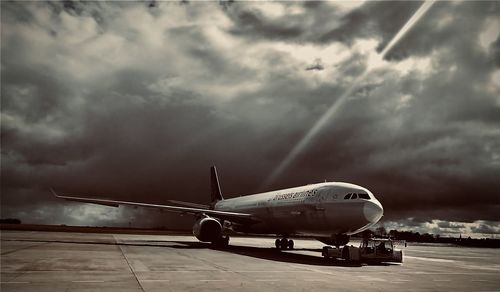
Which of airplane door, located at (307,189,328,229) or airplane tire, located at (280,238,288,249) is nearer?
airplane door, located at (307,189,328,229)

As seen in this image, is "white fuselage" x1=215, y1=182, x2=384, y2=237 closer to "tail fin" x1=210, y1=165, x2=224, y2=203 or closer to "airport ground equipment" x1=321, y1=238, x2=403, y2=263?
Answer: "airport ground equipment" x1=321, y1=238, x2=403, y2=263

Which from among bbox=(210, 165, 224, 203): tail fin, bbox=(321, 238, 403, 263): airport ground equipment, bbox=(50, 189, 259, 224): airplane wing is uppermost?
bbox=(210, 165, 224, 203): tail fin

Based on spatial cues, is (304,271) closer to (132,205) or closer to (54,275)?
(54,275)

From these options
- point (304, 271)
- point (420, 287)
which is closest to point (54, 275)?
point (304, 271)

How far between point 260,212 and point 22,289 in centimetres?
2368

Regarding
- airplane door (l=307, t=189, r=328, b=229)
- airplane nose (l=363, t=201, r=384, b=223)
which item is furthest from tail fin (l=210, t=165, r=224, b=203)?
airplane nose (l=363, t=201, r=384, b=223)

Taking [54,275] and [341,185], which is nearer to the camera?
[54,275]

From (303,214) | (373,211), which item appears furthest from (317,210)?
(373,211)

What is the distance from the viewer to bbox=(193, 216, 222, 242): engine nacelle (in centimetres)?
3178

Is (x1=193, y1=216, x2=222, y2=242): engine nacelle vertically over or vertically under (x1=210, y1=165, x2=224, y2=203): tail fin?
under

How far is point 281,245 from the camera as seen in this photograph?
33.6 metres

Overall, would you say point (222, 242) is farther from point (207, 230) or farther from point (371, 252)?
point (371, 252)

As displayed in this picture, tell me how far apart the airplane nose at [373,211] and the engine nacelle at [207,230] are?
1337 cm

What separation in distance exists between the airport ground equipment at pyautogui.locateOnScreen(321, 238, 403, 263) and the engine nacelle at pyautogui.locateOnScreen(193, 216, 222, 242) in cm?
1081
